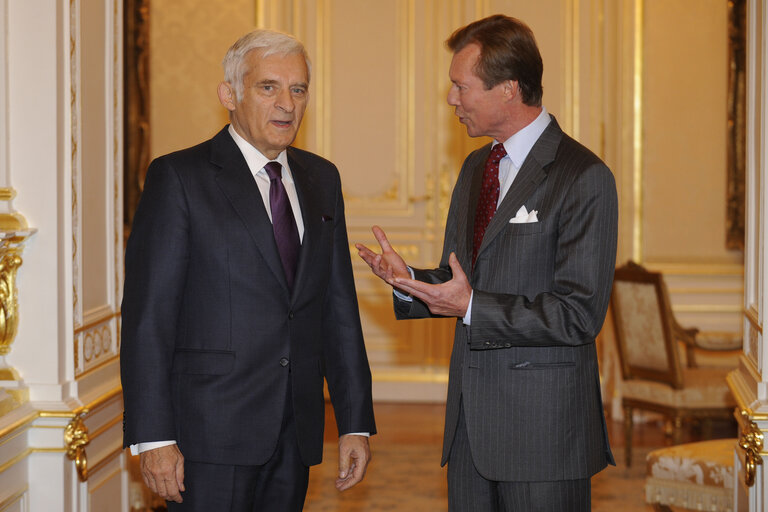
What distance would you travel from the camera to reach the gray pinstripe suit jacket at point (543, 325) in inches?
89.9

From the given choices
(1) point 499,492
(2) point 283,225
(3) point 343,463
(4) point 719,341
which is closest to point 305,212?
(2) point 283,225

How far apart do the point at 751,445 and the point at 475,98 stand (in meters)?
1.43

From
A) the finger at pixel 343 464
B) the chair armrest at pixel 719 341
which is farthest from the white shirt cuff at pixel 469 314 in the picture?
the chair armrest at pixel 719 341

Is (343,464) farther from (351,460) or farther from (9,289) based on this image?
(9,289)

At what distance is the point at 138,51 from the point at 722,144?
14.0 feet

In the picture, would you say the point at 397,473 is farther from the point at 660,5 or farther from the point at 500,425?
the point at 660,5

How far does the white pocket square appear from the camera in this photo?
7.73 feet

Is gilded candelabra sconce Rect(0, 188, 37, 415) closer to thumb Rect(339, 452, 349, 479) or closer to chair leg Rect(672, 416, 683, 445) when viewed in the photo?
thumb Rect(339, 452, 349, 479)

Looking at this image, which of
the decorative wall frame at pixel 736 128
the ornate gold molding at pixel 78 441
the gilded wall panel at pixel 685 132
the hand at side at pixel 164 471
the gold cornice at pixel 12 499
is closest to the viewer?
the hand at side at pixel 164 471

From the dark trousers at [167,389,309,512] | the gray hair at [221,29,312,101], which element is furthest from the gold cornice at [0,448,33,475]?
the gray hair at [221,29,312,101]

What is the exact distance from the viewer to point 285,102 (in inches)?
93.1

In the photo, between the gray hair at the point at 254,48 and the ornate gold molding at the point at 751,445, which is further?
the ornate gold molding at the point at 751,445

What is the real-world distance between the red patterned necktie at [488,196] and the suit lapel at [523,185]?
0.20ft

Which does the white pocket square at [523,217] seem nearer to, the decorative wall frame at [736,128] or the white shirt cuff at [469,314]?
the white shirt cuff at [469,314]
